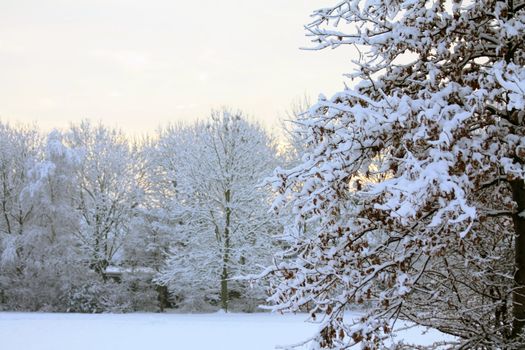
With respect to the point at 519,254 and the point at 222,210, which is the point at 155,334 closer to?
the point at 222,210

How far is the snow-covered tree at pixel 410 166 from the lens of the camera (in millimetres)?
3615

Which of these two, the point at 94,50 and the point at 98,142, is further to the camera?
the point at 98,142

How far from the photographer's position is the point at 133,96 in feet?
80.8

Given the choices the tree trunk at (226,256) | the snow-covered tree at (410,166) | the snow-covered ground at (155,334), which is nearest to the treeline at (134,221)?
the tree trunk at (226,256)

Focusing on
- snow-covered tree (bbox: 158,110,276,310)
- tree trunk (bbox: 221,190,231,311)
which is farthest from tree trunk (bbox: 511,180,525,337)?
tree trunk (bbox: 221,190,231,311)

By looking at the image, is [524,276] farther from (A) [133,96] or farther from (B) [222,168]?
(A) [133,96]

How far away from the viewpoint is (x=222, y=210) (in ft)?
80.6

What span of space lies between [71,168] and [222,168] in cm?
900

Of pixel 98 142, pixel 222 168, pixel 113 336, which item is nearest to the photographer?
pixel 113 336

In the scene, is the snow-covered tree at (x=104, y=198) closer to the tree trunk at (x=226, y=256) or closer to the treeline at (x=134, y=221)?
the treeline at (x=134, y=221)

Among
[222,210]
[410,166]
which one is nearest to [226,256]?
[222,210]

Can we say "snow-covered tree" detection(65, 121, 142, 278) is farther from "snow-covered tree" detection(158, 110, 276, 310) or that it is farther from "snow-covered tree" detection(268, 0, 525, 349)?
"snow-covered tree" detection(268, 0, 525, 349)

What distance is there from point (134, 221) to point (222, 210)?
577 centimetres

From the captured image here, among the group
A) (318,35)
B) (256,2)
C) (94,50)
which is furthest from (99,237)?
Result: (318,35)
